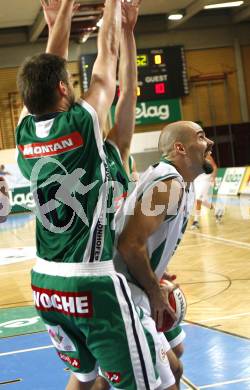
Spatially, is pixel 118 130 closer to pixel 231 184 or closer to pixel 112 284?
pixel 112 284

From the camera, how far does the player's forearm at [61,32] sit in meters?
3.23

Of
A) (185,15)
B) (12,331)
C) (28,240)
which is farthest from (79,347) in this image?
(185,15)

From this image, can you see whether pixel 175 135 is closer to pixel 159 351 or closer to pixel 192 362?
pixel 159 351

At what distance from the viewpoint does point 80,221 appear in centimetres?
284

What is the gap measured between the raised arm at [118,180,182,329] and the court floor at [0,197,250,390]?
1.77m

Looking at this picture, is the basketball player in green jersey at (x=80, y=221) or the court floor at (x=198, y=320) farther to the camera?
the court floor at (x=198, y=320)

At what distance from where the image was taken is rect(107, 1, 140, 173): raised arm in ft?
10.8

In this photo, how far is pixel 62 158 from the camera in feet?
9.27

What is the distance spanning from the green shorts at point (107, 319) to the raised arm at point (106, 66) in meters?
0.67

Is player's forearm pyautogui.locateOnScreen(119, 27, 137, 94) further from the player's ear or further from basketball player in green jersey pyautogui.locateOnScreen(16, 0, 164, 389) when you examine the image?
basketball player in green jersey pyautogui.locateOnScreen(16, 0, 164, 389)

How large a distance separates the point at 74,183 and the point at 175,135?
39.6 inches

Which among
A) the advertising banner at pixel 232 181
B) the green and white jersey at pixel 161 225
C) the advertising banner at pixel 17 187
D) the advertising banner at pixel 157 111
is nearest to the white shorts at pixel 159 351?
the green and white jersey at pixel 161 225

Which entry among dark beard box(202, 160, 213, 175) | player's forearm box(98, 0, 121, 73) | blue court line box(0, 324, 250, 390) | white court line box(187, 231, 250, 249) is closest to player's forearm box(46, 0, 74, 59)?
player's forearm box(98, 0, 121, 73)

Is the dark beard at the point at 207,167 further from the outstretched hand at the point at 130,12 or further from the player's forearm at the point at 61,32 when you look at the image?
the player's forearm at the point at 61,32
